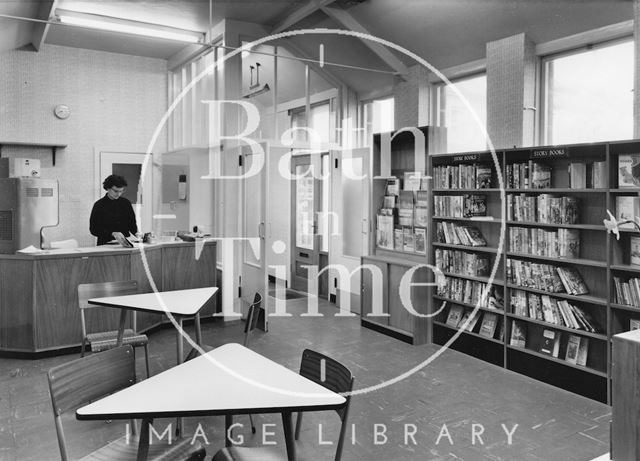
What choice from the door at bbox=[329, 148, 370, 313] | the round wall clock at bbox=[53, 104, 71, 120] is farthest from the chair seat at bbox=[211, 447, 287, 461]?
the round wall clock at bbox=[53, 104, 71, 120]

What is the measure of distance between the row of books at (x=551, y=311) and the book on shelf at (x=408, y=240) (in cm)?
147

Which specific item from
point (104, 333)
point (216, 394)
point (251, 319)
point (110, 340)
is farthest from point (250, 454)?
point (104, 333)

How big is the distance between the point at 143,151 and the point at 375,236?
15.1 feet

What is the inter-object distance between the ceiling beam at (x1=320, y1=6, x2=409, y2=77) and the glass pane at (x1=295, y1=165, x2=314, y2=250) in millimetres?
2459

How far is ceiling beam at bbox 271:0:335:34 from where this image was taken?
6.44m

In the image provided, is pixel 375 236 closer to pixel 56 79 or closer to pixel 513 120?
pixel 513 120

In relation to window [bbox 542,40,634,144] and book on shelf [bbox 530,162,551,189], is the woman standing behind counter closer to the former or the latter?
book on shelf [bbox 530,162,551,189]

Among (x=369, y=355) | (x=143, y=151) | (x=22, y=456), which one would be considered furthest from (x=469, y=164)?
(x=143, y=151)

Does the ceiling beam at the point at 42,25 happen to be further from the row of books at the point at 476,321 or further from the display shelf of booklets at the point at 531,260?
the row of books at the point at 476,321

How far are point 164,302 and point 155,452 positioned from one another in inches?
73.4

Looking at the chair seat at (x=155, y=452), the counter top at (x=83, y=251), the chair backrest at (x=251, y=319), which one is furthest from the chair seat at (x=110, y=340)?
the chair seat at (x=155, y=452)

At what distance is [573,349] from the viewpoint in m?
4.83

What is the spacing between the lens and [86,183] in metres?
Answer: 8.74

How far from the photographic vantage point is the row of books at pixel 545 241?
4.83m
